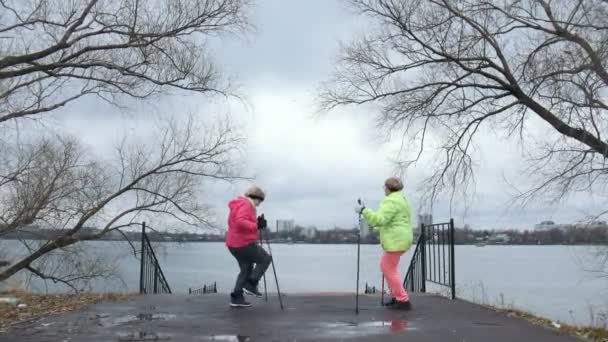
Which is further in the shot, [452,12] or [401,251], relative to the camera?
[452,12]

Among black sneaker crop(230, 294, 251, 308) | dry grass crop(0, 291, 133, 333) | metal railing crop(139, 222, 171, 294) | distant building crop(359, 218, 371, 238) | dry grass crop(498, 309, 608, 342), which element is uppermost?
distant building crop(359, 218, 371, 238)

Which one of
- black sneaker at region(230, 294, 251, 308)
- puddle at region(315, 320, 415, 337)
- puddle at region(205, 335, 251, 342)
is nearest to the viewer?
puddle at region(205, 335, 251, 342)

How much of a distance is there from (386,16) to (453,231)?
24.0ft

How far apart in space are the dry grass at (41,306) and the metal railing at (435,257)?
537 cm

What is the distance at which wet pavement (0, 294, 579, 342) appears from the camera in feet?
22.2

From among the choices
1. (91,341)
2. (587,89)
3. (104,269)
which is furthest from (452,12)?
(104,269)

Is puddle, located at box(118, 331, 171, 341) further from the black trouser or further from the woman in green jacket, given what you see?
the woman in green jacket

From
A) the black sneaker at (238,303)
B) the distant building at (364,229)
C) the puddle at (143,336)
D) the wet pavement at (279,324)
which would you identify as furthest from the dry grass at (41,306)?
the distant building at (364,229)

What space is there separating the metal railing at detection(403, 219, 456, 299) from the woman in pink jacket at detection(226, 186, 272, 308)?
3.06m

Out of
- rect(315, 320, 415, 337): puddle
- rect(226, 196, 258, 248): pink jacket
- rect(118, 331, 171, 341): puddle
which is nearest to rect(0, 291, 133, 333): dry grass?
rect(118, 331, 171, 341): puddle

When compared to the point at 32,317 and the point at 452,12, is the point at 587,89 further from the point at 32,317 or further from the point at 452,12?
the point at 32,317

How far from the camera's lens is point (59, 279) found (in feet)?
77.9

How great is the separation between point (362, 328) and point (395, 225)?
6.67 ft

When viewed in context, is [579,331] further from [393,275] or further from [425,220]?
[425,220]
